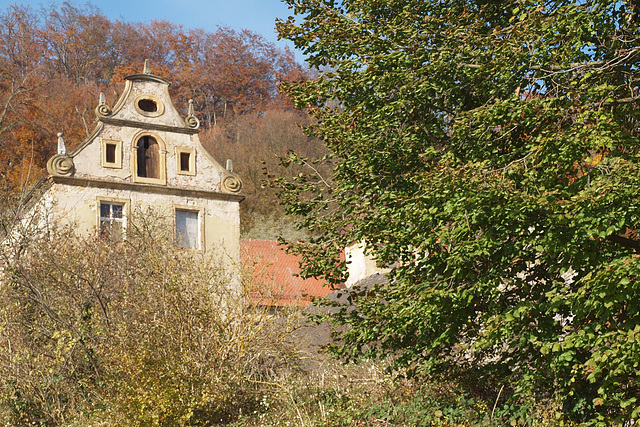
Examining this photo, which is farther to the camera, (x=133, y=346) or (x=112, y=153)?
(x=112, y=153)

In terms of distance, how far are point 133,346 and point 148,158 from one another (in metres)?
15.2

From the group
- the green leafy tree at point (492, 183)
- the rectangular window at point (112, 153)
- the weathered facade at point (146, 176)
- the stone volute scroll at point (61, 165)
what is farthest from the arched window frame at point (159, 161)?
the green leafy tree at point (492, 183)

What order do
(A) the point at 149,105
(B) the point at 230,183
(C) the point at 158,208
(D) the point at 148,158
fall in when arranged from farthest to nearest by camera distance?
(B) the point at 230,183, (A) the point at 149,105, (D) the point at 148,158, (C) the point at 158,208

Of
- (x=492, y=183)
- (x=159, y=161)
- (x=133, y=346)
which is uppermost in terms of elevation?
(x=159, y=161)

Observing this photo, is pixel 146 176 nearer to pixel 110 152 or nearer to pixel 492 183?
pixel 110 152

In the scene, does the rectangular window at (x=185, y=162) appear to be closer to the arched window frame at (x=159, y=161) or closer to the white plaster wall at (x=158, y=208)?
the arched window frame at (x=159, y=161)

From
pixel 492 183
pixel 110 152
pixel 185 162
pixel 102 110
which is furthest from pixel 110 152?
pixel 492 183

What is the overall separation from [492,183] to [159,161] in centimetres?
1889

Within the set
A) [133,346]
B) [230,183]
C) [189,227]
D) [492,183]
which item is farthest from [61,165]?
[492,183]

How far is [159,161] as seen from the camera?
2578 cm

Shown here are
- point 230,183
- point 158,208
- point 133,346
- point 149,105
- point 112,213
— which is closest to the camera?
point 133,346

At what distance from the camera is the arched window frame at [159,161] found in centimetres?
2542

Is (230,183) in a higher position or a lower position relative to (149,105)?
lower

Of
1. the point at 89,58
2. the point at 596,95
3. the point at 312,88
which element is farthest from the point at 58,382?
the point at 89,58
